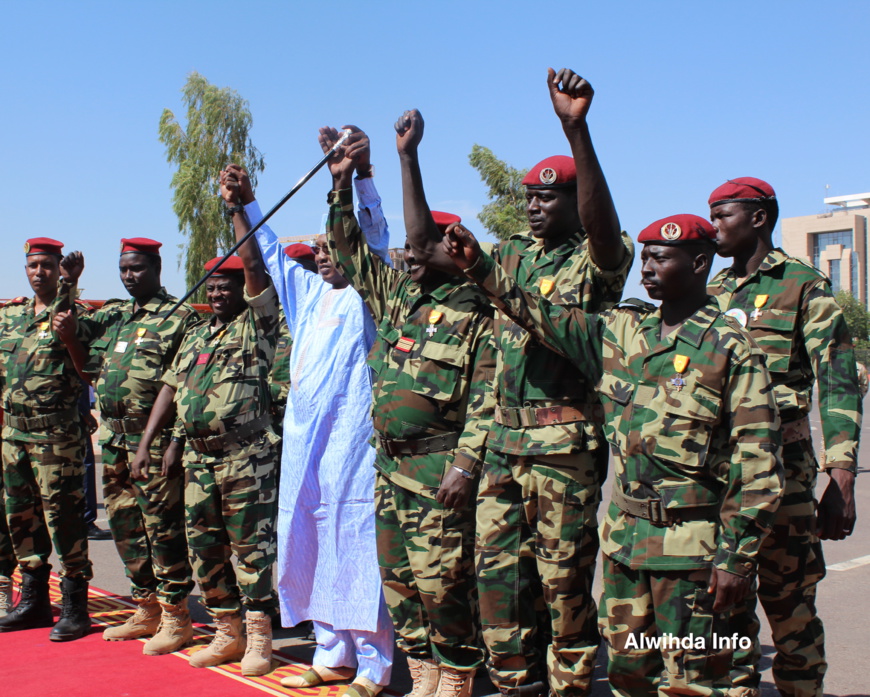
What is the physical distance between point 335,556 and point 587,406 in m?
1.78

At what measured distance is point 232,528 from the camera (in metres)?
5.07

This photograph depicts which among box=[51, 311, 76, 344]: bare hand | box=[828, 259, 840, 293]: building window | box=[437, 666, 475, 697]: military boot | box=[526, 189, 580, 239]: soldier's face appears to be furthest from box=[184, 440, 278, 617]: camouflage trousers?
box=[828, 259, 840, 293]: building window

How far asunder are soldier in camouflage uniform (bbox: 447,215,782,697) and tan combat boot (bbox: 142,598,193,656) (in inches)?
121

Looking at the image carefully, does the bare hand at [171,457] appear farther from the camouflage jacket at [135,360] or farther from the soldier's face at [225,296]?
the soldier's face at [225,296]

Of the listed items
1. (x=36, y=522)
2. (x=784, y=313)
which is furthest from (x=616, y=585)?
(x=36, y=522)

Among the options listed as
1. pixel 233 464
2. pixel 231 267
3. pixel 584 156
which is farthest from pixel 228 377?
pixel 584 156

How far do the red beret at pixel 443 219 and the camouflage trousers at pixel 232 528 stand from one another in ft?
5.31

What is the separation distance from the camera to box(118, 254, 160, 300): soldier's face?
5.86 metres

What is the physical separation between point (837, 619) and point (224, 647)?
3.67 metres

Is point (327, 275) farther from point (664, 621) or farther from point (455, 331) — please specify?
point (664, 621)

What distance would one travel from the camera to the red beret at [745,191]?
3.91m

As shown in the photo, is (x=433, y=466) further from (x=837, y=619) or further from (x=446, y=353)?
(x=837, y=619)

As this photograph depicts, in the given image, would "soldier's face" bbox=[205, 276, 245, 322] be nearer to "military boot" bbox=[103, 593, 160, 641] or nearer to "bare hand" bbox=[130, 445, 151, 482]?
"bare hand" bbox=[130, 445, 151, 482]

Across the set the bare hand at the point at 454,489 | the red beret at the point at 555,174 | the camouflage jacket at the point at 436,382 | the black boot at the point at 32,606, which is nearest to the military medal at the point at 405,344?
the camouflage jacket at the point at 436,382
